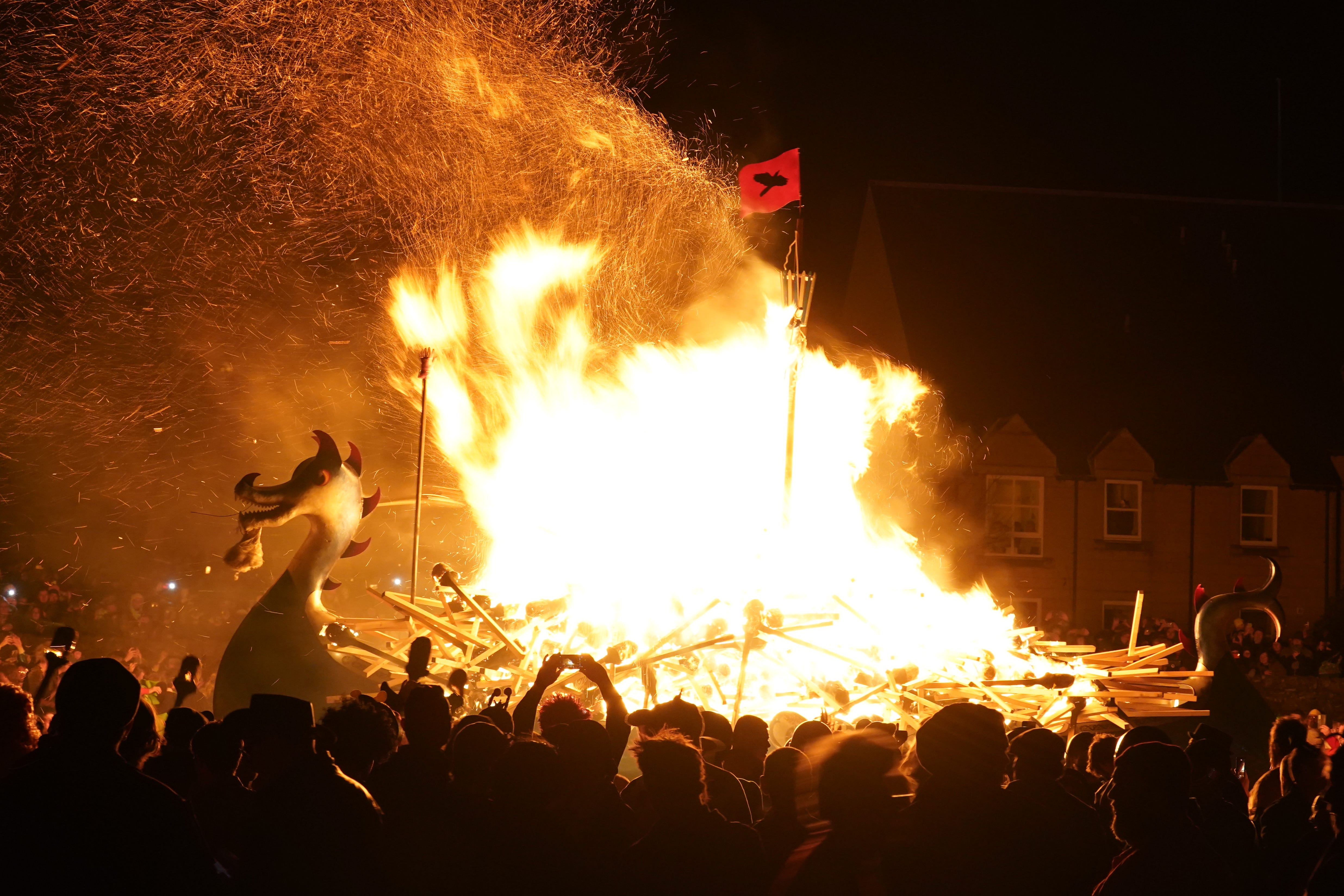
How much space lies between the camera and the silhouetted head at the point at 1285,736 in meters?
6.12

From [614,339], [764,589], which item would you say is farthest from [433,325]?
[764,589]

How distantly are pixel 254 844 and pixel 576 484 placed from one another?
29.4ft

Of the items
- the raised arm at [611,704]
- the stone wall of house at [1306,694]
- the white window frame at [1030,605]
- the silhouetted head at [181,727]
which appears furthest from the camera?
the white window frame at [1030,605]

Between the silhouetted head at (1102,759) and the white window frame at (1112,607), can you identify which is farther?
the white window frame at (1112,607)

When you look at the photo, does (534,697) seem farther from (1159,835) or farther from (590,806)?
(1159,835)

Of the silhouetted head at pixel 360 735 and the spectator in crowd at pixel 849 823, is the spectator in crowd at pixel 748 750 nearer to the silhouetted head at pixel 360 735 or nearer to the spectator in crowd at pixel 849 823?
the silhouetted head at pixel 360 735

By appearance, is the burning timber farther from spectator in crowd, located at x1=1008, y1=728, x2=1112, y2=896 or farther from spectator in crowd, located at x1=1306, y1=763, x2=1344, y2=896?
spectator in crowd, located at x1=1306, y1=763, x2=1344, y2=896

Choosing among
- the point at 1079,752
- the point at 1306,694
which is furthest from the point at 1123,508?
the point at 1079,752

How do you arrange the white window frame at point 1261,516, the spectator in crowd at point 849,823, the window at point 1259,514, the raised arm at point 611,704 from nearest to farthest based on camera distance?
the spectator in crowd at point 849,823
the raised arm at point 611,704
the white window frame at point 1261,516
the window at point 1259,514

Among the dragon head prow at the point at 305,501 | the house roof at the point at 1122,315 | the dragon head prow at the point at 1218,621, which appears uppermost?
the house roof at the point at 1122,315

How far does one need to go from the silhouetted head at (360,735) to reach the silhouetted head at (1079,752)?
4236 millimetres

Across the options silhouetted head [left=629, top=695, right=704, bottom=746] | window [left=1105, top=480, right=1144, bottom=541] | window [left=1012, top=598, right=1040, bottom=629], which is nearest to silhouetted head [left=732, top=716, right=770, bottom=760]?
silhouetted head [left=629, top=695, right=704, bottom=746]

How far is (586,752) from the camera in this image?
4.15 meters

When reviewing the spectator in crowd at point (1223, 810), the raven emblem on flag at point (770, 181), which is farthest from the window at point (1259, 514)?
the spectator in crowd at point (1223, 810)
